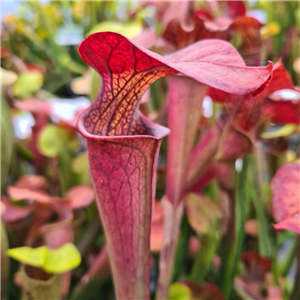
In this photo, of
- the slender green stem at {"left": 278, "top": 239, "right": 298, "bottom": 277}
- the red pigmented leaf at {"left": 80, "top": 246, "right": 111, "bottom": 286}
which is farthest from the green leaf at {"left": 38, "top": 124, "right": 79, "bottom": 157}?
the slender green stem at {"left": 278, "top": 239, "right": 298, "bottom": 277}

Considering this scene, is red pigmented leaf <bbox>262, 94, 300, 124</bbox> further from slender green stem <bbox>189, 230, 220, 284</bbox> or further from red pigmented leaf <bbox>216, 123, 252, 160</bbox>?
slender green stem <bbox>189, 230, 220, 284</bbox>

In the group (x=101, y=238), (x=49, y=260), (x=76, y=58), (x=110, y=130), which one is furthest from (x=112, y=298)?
(x=76, y=58)

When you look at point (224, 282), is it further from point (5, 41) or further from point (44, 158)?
point (5, 41)

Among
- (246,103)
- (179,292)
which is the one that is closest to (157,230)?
(179,292)

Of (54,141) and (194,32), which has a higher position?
(194,32)

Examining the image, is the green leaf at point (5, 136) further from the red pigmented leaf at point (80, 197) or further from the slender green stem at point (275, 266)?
the slender green stem at point (275, 266)

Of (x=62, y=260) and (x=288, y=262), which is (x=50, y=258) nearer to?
(x=62, y=260)
